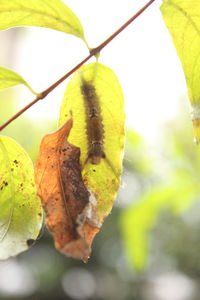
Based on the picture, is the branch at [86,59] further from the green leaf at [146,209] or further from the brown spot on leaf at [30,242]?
the green leaf at [146,209]

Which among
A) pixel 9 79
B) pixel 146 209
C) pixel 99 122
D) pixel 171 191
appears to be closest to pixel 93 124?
pixel 99 122

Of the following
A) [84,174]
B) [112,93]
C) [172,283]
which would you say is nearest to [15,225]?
[84,174]

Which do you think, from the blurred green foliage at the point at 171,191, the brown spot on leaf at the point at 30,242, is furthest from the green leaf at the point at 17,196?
the blurred green foliage at the point at 171,191

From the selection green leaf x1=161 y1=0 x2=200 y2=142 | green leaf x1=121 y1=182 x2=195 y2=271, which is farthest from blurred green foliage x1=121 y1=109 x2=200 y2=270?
green leaf x1=161 y1=0 x2=200 y2=142

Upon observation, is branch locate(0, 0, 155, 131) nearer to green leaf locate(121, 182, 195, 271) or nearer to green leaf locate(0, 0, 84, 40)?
green leaf locate(0, 0, 84, 40)

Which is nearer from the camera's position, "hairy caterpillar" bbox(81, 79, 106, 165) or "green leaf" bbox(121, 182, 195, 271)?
"hairy caterpillar" bbox(81, 79, 106, 165)

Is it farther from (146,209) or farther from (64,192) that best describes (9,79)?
→ (146,209)

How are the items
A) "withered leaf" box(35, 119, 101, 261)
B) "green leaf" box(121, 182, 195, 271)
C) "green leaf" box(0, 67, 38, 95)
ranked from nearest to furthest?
"withered leaf" box(35, 119, 101, 261), "green leaf" box(0, 67, 38, 95), "green leaf" box(121, 182, 195, 271)
